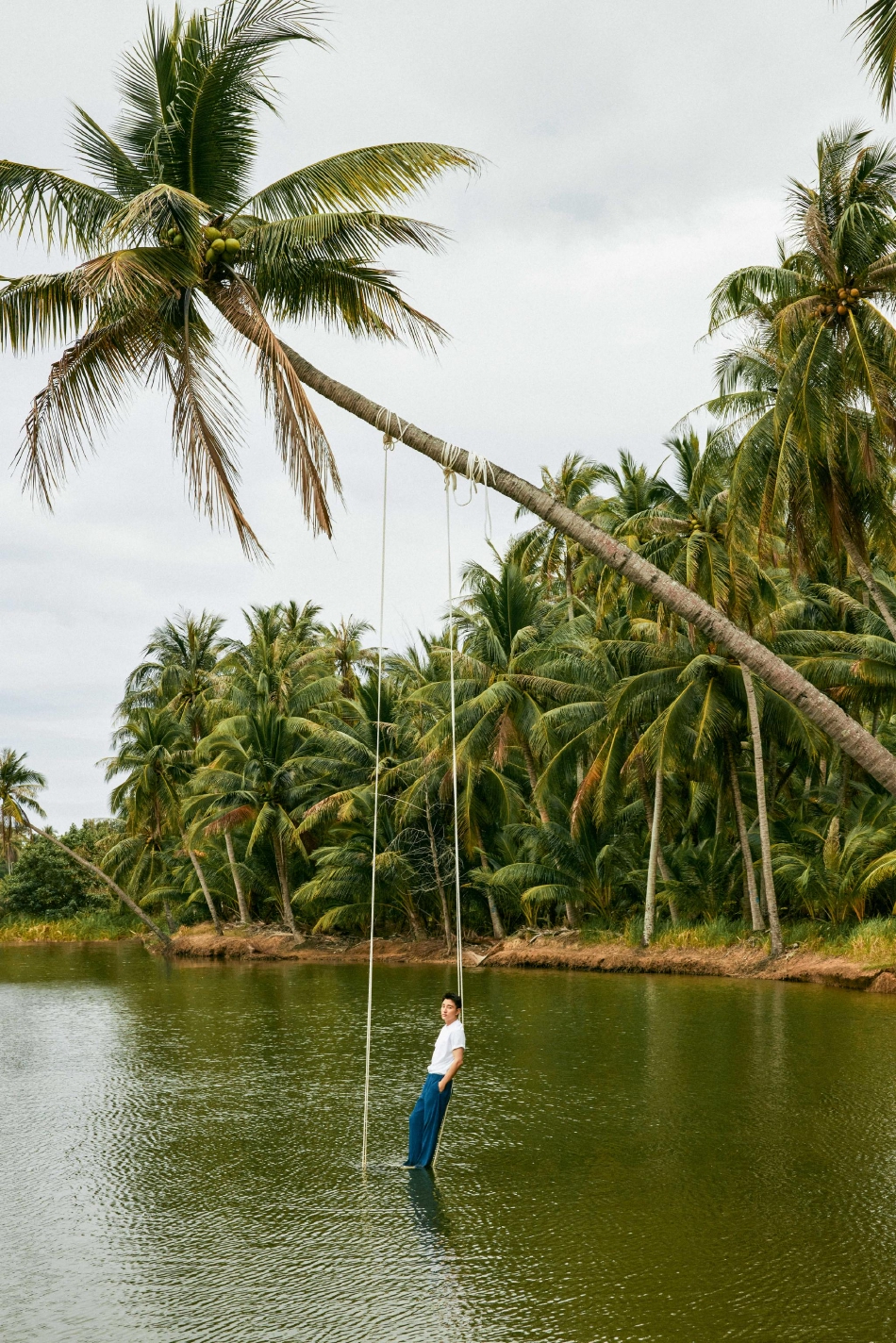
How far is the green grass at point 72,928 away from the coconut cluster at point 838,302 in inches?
1556

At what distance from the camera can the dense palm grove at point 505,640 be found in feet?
30.5

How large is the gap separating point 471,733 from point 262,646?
13818 mm

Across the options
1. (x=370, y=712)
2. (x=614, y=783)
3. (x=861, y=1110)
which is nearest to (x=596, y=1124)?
(x=861, y=1110)

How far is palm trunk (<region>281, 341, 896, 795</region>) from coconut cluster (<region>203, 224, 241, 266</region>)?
0.92 meters

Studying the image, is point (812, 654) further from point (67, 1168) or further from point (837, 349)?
point (67, 1168)

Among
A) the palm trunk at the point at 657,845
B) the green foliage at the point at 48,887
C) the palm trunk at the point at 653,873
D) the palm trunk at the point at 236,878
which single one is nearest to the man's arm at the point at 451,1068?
the palm trunk at the point at 657,845

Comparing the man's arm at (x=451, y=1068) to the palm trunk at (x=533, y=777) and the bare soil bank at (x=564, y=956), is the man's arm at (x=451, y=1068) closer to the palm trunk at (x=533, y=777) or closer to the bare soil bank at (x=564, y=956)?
the bare soil bank at (x=564, y=956)

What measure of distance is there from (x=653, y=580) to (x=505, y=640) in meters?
21.4

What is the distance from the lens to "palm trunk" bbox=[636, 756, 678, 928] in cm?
2516

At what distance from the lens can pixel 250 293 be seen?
9047mm

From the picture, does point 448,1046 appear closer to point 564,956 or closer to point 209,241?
point 209,241

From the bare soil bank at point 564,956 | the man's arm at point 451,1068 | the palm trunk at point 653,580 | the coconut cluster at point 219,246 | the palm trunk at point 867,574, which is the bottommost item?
the bare soil bank at point 564,956

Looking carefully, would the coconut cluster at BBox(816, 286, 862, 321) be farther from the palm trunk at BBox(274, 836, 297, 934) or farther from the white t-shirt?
the palm trunk at BBox(274, 836, 297, 934)

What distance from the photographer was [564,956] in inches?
1040
